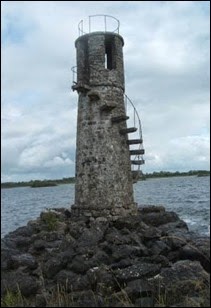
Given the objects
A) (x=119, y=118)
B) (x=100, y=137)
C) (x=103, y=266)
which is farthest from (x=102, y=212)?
(x=103, y=266)

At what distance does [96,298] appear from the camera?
27.1 ft

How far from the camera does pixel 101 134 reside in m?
17.1

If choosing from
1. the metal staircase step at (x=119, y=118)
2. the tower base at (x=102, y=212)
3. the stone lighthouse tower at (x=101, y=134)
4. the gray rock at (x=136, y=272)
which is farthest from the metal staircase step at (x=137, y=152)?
the gray rock at (x=136, y=272)

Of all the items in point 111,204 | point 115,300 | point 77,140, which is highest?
point 77,140

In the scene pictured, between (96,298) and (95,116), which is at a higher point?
(95,116)

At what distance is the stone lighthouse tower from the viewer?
16906 millimetres

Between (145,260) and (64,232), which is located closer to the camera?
(145,260)

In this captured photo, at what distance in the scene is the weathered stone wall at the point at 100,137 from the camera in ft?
55.5

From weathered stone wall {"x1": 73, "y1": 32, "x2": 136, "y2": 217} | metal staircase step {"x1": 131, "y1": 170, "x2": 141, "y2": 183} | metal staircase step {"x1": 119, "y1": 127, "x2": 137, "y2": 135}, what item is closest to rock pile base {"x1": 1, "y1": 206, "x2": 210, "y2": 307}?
weathered stone wall {"x1": 73, "y1": 32, "x2": 136, "y2": 217}

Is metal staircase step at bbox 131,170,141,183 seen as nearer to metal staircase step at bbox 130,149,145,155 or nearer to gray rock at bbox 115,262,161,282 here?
metal staircase step at bbox 130,149,145,155

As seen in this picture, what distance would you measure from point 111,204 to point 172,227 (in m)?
2.13

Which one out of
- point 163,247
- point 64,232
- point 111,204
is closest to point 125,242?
point 163,247

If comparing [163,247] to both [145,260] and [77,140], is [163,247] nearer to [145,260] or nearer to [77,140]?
[145,260]

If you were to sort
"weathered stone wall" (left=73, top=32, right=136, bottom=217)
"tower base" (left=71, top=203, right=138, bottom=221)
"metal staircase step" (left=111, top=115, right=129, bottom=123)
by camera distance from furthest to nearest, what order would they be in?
"metal staircase step" (left=111, top=115, right=129, bottom=123), "weathered stone wall" (left=73, top=32, right=136, bottom=217), "tower base" (left=71, top=203, right=138, bottom=221)
